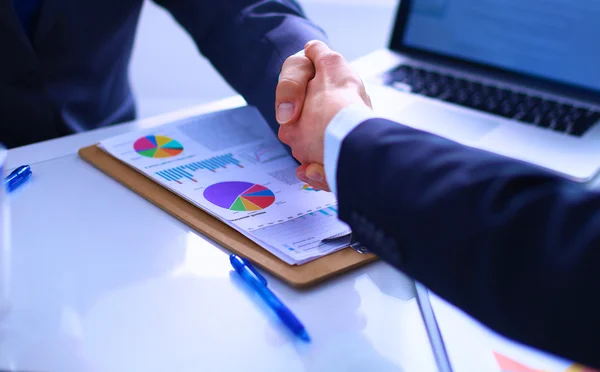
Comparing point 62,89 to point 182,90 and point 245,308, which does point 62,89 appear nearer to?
point 245,308

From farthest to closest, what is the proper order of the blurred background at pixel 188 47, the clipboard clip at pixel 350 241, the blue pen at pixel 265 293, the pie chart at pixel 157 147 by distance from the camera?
the blurred background at pixel 188 47, the pie chart at pixel 157 147, the clipboard clip at pixel 350 241, the blue pen at pixel 265 293

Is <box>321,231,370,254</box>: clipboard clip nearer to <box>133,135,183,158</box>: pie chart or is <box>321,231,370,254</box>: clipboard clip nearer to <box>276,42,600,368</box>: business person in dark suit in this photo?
<box>276,42,600,368</box>: business person in dark suit

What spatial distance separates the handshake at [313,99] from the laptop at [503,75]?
9.3 inches

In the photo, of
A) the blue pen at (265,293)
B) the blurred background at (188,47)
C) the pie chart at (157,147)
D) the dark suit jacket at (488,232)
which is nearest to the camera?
the dark suit jacket at (488,232)

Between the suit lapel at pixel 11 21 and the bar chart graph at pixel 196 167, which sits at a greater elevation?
the suit lapel at pixel 11 21

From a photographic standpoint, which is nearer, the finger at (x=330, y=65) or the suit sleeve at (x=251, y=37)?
the finger at (x=330, y=65)

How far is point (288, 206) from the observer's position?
66 centimetres

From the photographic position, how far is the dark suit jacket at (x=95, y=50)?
821 mm

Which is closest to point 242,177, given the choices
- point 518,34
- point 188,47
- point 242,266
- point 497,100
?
point 242,266

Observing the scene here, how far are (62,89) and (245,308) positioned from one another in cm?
60

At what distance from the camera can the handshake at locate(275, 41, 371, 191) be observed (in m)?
0.60

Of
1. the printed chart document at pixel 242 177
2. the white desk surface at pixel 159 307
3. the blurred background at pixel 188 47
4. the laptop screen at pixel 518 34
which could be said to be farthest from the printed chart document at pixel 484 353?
the blurred background at pixel 188 47

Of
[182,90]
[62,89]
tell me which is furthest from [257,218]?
[182,90]

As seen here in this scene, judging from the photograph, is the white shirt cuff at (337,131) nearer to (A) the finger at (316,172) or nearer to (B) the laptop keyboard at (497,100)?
(A) the finger at (316,172)
